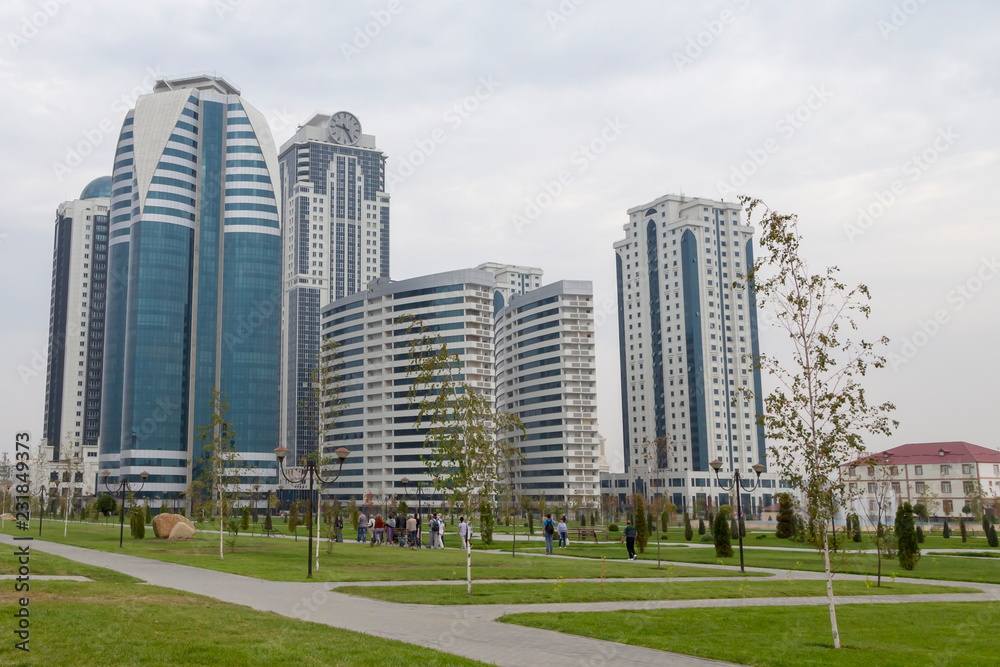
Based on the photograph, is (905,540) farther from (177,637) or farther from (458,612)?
(177,637)

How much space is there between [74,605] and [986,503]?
134 m

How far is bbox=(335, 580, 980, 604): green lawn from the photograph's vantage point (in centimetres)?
2058

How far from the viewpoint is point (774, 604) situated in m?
20.5

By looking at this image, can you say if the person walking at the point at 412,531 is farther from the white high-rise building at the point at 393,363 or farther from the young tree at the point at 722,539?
the white high-rise building at the point at 393,363

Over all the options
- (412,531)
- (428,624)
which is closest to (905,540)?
(428,624)

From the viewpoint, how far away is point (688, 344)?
177 metres

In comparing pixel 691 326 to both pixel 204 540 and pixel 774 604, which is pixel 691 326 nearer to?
pixel 204 540

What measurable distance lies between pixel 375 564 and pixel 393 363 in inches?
5063

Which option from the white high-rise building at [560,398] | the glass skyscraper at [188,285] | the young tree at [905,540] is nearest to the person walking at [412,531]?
the young tree at [905,540]

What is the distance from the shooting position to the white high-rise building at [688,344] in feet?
558

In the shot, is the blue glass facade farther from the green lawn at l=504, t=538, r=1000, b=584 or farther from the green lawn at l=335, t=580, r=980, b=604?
the green lawn at l=335, t=580, r=980, b=604

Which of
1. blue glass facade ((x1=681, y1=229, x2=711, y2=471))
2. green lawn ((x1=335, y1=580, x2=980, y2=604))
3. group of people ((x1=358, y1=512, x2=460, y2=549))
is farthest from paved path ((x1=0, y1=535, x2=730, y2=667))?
blue glass facade ((x1=681, y1=229, x2=711, y2=471))

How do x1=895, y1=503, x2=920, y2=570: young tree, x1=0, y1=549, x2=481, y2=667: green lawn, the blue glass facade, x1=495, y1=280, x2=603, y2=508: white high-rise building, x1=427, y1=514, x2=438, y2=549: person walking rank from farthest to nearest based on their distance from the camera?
the blue glass facade, x1=495, y1=280, x2=603, y2=508: white high-rise building, x1=427, y1=514, x2=438, y2=549: person walking, x1=895, y1=503, x2=920, y2=570: young tree, x1=0, y1=549, x2=481, y2=667: green lawn

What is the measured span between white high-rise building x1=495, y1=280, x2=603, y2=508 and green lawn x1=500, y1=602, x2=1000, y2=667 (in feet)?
434
